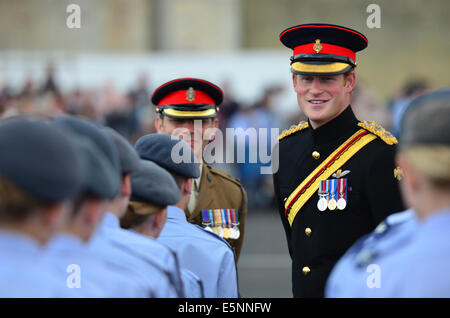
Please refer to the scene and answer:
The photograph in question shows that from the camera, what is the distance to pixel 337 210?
4043 mm

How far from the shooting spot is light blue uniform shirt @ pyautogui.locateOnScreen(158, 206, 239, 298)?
345 cm

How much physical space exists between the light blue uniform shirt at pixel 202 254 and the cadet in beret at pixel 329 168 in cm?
64

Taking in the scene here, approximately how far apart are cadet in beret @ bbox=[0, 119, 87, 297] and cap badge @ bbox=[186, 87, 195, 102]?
2.85 m

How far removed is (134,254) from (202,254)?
84 centimetres

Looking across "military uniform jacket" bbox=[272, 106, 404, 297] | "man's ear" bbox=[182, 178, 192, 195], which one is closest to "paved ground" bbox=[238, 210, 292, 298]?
"military uniform jacket" bbox=[272, 106, 404, 297]

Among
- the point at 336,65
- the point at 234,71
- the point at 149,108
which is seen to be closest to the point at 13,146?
the point at 336,65

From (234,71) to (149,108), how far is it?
276 centimetres

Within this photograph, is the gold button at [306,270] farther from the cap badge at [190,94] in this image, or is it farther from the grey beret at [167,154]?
the cap badge at [190,94]

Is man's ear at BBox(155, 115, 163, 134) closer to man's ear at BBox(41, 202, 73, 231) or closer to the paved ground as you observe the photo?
man's ear at BBox(41, 202, 73, 231)

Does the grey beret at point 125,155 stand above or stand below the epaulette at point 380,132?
above

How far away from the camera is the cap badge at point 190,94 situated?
5.05 meters

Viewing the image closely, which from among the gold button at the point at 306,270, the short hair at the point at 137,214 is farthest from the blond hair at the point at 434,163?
the gold button at the point at 306,270

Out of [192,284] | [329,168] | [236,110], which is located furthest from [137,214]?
[236,110]
